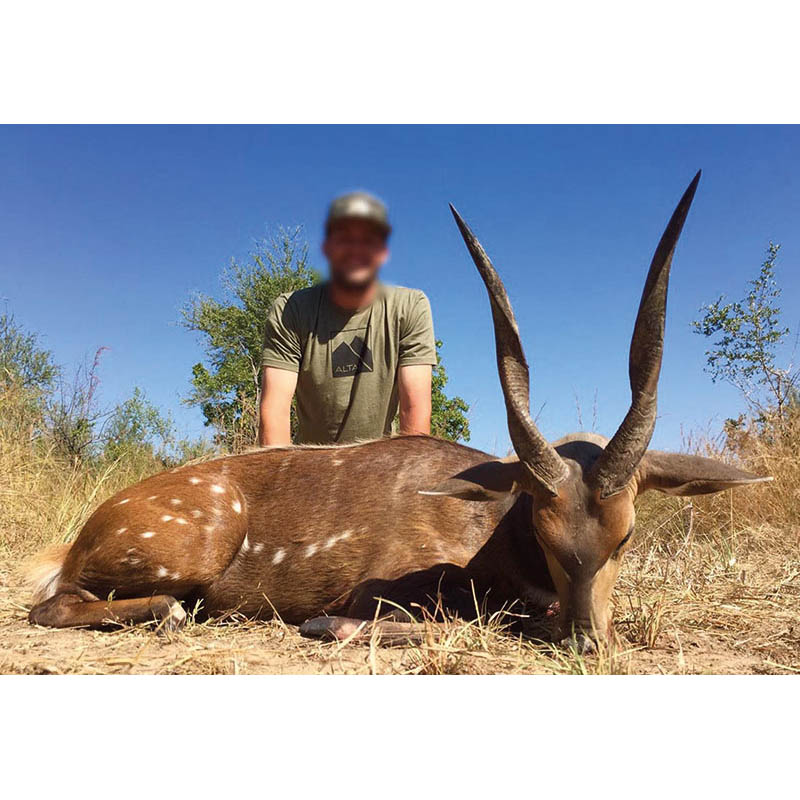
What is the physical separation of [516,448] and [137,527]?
225 cm

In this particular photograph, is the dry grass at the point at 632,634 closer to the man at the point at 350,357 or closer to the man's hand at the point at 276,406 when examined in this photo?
the man's hand at the point at 276,406

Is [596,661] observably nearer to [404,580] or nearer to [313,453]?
[404,580]

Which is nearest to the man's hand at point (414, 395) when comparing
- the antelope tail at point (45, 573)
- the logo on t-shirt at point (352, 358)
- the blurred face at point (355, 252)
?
the logo on t-shirt at point (352, 358)

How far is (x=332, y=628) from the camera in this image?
12.1ft

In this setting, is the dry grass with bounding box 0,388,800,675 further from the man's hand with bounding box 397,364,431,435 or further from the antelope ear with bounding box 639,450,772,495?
the man's hand with bounding box 397,364,431,435

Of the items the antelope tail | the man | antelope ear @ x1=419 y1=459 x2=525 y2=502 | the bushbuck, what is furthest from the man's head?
the antelope tail

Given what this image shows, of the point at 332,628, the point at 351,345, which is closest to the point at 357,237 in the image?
the point at 351,345

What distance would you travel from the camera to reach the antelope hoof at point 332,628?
3.66 metres

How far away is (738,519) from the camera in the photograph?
6.79m

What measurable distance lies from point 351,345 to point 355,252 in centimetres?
114

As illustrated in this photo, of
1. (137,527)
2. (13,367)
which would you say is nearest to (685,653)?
(137,527)

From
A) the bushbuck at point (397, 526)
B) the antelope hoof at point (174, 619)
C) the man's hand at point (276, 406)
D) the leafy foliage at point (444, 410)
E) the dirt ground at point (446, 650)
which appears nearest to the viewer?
the dirt ground at point (446, 650)

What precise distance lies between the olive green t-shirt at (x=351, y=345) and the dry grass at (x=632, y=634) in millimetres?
2436

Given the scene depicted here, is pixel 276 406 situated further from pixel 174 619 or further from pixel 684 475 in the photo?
pixel 684 475
